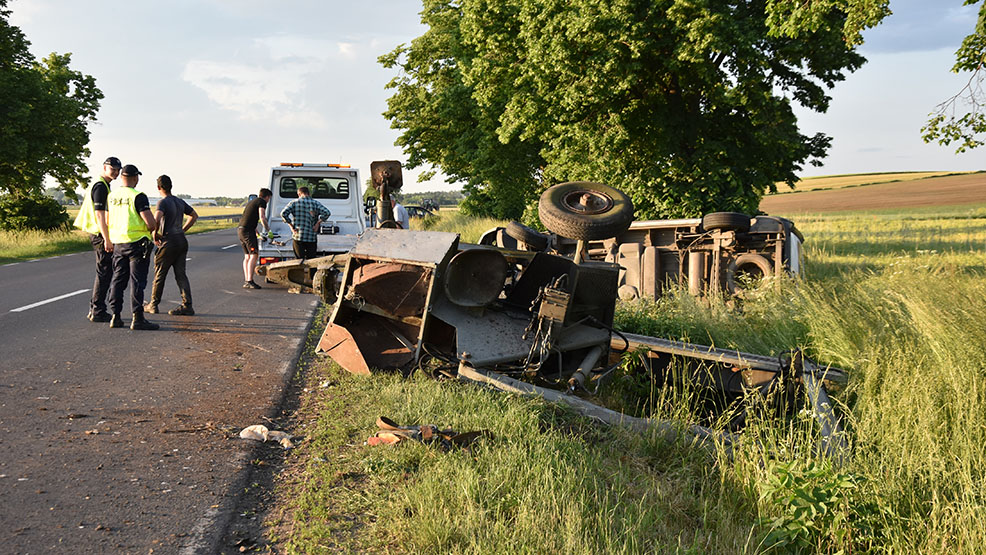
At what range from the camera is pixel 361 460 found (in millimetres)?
4273

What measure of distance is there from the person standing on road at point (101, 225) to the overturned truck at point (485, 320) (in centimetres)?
400

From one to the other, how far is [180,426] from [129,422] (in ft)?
1.24

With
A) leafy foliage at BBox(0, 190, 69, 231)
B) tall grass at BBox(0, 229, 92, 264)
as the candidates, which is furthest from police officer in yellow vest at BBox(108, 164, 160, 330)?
leafy foliage at BBox(0, 190, 69, 231)

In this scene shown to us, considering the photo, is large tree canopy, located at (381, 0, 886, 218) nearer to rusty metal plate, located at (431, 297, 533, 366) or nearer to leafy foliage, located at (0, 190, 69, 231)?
rusty metal plate, located at (431, 297, 533, 366)

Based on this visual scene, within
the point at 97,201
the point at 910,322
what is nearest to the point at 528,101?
the point at 97,201

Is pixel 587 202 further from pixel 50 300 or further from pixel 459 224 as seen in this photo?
pixel 459 224

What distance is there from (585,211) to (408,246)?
224 cm

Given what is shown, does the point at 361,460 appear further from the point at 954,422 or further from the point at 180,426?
the point at 954,422

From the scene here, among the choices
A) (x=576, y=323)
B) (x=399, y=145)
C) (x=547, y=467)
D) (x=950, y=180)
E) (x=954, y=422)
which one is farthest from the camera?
(x=950, y=180)

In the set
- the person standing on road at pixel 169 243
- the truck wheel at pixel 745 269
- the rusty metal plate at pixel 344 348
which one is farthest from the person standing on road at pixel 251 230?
the truck wheel at pixel 745 269

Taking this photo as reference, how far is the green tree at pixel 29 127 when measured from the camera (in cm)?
2233

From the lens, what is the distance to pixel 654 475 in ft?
14.4

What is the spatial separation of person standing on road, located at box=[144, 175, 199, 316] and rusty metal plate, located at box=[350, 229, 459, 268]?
14.8ft

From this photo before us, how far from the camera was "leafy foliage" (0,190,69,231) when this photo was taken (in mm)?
25078
